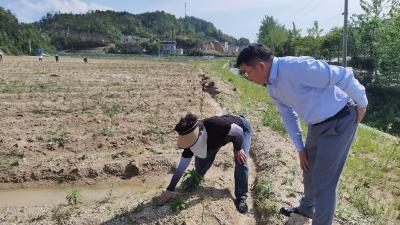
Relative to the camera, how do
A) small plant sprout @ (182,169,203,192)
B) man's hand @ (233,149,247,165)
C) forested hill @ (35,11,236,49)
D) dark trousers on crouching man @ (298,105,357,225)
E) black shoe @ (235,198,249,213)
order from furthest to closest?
1. forested hill @ (35,11,236,49)
2. small plant sprout @ (182,169,203,192)
3. black shoe @ (235,198,249,213)
4. man's hand @ (233,149,247,165)
5. dark trousers on crouching man @ (298,105,357,225)

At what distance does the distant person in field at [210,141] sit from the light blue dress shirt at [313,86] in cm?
104

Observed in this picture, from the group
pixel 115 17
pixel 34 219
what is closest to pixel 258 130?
pixel 34 219

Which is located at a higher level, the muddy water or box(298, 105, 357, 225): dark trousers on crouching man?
box(298, 105, 357, 225): dark trousers on crouching man

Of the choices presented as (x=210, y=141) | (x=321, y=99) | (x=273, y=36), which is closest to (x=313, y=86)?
(x=321, y=99)

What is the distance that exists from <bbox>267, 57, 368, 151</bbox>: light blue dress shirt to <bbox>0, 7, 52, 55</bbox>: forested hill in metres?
72.1

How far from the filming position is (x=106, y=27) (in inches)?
6029

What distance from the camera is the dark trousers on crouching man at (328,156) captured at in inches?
146

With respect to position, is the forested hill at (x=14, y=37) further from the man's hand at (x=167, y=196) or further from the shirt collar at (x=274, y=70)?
the shirt collar at (x=274, y=70)

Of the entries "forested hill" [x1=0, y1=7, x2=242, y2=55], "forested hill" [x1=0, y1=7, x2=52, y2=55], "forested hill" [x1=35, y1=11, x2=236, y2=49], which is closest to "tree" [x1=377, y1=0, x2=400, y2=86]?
"forested hill" [x1=0, y1=7, x2=52, y2=55]

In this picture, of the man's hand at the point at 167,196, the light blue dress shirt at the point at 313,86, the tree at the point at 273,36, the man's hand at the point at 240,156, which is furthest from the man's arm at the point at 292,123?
the tree at the point at 273,36

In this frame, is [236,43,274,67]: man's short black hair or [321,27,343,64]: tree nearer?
[236,43,274,67]: man's short black hair

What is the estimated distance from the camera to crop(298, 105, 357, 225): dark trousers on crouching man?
372 cm

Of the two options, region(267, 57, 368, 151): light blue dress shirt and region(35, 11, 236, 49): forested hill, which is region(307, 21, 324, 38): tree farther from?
region(35, 11, 236, 49): forested hill

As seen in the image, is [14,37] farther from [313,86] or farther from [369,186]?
[313,86]
